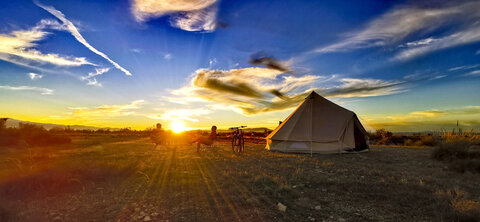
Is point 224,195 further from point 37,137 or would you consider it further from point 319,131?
point 37,137

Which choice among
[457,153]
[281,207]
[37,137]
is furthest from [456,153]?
[37,137]

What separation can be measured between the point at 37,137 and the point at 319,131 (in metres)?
19.8

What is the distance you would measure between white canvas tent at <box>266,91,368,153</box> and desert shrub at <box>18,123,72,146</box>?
53.9 ft

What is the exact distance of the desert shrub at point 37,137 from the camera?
51.9 ft

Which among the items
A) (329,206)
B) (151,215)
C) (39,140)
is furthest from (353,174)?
(39,140)

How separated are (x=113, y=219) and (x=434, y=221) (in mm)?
5172

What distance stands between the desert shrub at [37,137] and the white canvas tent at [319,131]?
16421mm

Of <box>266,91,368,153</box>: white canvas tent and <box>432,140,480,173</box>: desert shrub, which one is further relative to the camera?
<box>266,91,368,153</box>: white canvas tent

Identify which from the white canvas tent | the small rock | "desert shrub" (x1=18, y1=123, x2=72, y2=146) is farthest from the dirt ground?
"desert shrub" (x1=18, y1=123, x2=72, y2=146)

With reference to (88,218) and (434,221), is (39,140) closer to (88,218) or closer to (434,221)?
(88,218)

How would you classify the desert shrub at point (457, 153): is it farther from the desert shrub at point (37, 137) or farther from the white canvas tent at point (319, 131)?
the desert shrub at point (37, 137)

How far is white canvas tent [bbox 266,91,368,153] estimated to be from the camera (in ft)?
42.4

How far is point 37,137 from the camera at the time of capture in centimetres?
1639

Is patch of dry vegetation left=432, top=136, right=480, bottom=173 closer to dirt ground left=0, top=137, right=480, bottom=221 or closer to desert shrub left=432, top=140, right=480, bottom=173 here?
desert shrub left=432, top=140, right=480, bottom=173
